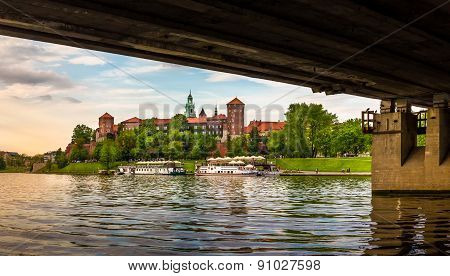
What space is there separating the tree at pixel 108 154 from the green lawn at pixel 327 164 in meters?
42.8

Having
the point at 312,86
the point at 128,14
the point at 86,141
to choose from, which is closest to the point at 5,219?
the point at 128,14

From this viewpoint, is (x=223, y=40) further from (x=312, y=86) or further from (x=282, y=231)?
(x=312, y=86)

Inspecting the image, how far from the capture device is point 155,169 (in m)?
131

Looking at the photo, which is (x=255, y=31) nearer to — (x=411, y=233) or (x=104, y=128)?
(x=411, y=233)

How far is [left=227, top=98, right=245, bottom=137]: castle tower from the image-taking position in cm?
16004

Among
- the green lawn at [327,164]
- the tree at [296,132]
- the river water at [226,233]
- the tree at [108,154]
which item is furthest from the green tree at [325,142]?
the river water at [226,233]

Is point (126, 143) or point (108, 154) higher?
point (126, 143)

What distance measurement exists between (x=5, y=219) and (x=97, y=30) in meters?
9.57

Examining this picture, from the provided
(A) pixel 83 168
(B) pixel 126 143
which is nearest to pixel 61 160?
(A) pixel 83 168

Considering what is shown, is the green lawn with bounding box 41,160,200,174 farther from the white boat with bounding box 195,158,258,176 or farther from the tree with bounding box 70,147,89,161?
the white boat with bounding box 195,158,258,176

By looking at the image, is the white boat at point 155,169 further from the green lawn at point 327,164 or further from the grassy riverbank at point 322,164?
the green lawn at point 327,164

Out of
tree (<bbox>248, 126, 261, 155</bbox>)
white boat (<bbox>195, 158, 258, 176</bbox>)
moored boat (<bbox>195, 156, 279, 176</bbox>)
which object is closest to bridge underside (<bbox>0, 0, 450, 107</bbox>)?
white boat (<bbox>195, 158, 258, 176</bbox>)

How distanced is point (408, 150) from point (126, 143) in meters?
109

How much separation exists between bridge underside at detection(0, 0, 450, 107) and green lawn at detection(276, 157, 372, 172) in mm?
95467
